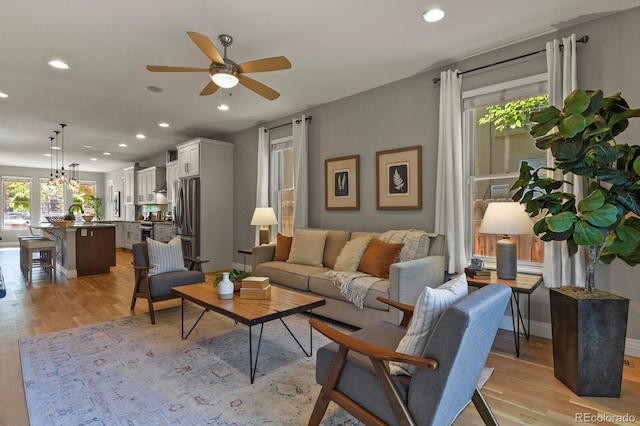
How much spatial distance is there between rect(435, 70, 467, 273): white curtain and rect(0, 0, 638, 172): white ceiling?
36cm

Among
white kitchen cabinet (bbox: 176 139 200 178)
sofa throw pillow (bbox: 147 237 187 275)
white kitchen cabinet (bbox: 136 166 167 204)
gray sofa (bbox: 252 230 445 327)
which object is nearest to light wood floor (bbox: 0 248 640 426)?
sofa throw pillow (bbox: 147 237 187 275)

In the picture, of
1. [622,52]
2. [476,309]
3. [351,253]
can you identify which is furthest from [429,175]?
[476,309]

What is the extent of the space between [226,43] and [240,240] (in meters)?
4.23

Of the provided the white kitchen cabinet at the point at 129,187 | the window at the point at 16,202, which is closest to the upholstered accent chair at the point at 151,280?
the white kitchen cabinet at the point at 129,187

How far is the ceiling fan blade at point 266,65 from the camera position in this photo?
2.61 m

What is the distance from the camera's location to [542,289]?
3.09m

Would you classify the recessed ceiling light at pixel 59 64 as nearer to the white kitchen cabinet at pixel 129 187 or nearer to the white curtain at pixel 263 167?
the white curtain at pixel 263 167

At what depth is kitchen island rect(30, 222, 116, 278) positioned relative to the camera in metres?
5.83

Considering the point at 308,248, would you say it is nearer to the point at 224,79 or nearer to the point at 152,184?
the point at 224,79

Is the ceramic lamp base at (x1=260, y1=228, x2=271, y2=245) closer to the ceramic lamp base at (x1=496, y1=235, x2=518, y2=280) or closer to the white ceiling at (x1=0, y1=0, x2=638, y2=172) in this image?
the white ceiling at (x1=0, y1=0, x2=638, y2=172)

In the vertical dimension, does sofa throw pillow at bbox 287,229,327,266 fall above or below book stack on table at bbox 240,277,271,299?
above

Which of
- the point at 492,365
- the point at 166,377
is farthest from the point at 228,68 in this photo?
the point at 492,365

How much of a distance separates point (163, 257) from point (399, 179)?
306 centimetres

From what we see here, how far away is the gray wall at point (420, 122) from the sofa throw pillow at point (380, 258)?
0.68 metres
